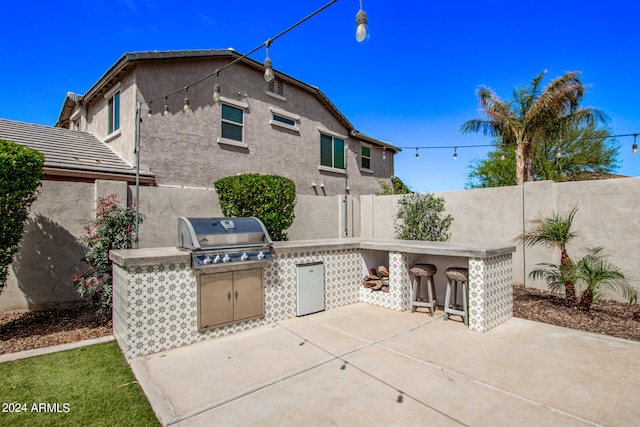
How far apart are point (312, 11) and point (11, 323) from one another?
7397 mm

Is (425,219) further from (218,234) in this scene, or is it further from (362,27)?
(362,27)

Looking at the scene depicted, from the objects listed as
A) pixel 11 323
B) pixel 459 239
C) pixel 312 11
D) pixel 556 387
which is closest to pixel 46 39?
pixel 11 323

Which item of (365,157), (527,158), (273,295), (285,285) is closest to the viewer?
(273,295)

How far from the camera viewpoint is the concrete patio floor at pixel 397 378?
317cm

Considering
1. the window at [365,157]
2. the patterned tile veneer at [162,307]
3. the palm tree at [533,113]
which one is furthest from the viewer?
the window at [365,157]

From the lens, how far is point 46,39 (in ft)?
31.7

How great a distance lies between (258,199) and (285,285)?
11.2 feet

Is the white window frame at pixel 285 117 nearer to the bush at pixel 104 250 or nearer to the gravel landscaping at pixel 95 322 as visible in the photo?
the bush at pixel 104 250

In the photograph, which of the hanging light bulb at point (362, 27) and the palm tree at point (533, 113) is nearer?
the hanging light bulb at point (362, 27)

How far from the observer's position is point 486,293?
18.0 ft

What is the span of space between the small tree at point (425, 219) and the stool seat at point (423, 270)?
3.13 m

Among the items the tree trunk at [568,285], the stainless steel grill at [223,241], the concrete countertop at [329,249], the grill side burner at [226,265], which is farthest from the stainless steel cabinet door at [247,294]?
the tree trunk at [568,285]

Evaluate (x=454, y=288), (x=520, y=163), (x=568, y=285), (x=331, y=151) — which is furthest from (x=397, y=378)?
(x=520, y=163)

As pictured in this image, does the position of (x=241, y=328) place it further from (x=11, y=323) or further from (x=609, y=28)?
(x=609, y=28)
